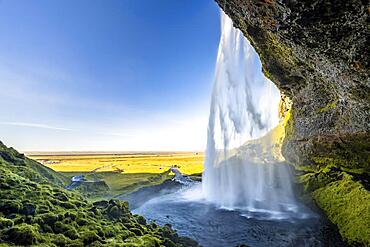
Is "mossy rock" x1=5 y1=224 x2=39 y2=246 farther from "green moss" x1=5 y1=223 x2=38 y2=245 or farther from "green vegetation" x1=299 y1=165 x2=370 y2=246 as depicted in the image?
"green vegetation" x1=299 y1=165 x2=370 y2=246

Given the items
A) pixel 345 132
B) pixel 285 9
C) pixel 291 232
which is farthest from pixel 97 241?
pixel 345 132

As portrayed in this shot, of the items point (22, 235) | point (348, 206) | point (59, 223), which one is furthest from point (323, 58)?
point (348, 206)

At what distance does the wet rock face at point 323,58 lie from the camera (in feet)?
35.0

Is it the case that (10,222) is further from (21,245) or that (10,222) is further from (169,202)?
(169,202)

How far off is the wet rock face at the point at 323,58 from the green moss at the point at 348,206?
281cm

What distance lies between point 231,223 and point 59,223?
56.0 ft

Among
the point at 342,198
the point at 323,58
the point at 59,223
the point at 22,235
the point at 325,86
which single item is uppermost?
the point at 325,86

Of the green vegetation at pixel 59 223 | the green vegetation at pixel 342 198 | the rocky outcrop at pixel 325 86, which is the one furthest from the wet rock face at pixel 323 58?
the green vegetation at pixel 59 223

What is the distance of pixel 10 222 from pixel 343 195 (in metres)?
29.3

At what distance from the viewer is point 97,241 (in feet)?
54.0

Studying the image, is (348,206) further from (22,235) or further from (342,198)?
(22,235)

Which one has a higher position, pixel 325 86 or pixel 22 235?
pixel 325 86

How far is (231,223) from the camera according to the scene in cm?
2855

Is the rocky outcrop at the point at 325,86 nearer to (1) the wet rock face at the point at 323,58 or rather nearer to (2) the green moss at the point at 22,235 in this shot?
(1) the wet rock face at the point at 323,58
